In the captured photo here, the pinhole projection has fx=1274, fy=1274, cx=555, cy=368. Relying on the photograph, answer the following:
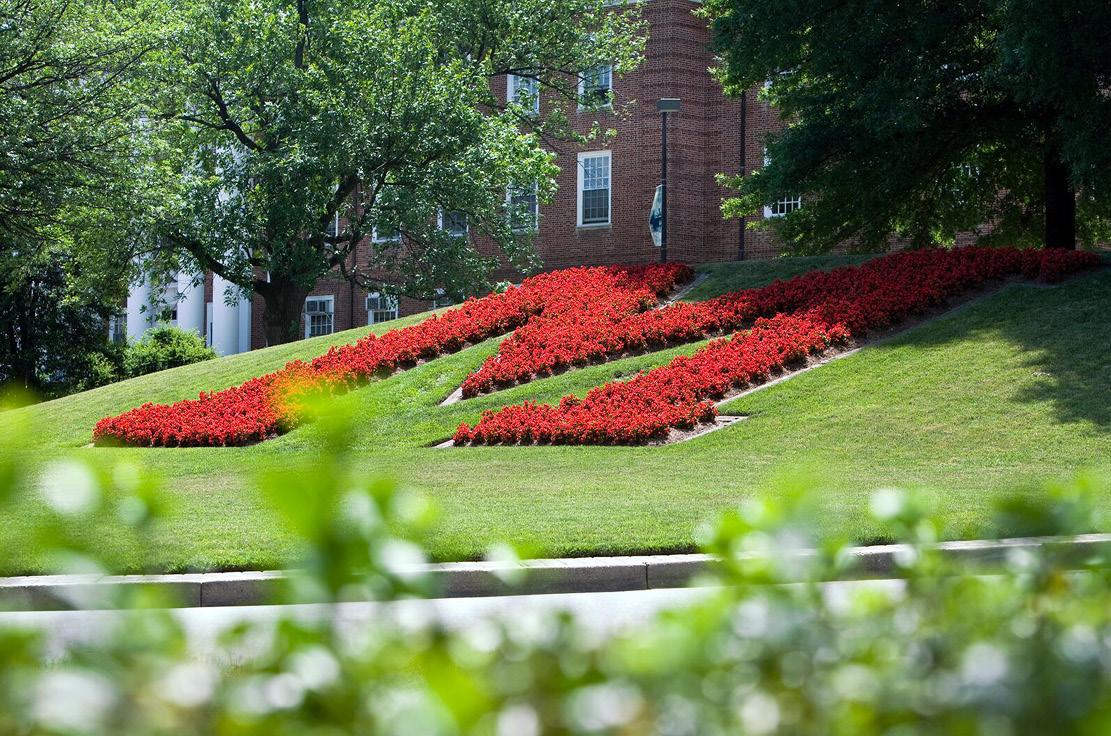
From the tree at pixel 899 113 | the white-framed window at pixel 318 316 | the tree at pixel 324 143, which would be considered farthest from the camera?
the white-framed window at pixel 318 316

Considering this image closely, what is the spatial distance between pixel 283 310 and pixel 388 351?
440 inches

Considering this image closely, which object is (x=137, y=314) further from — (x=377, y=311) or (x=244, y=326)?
(x=377, y=311)

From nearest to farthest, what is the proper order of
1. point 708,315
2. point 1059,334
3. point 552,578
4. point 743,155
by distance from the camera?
point 552,578, point 1059,334, point 708,315, point 743,155

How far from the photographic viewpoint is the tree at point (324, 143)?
29828 mm

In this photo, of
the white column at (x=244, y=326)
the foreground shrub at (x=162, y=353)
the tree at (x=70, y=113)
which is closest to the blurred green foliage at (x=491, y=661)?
the tree at (x=70, y=113)

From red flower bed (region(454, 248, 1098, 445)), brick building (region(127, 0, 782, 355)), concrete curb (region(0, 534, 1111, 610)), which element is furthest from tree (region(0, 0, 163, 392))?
brick building (region(127, 0, 782, 355))

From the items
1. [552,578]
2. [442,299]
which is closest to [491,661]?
[552,578]

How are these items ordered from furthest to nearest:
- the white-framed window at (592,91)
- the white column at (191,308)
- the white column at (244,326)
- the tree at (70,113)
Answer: the white column at (191,308) < the white column at (244,326) < the white-framed window at (592,91) < the tree at (70,113)

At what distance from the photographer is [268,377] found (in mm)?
23000

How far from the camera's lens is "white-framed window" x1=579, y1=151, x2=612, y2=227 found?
42750 mm

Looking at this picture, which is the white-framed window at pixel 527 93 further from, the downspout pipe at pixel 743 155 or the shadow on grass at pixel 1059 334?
the shadow on grass at pixel 1059 334

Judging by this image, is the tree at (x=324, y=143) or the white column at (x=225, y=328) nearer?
the tree at (x=324, y=143)

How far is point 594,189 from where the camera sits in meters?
43.0

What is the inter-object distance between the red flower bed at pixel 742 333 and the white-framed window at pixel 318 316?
29.1 m
